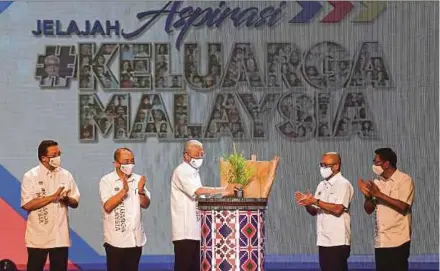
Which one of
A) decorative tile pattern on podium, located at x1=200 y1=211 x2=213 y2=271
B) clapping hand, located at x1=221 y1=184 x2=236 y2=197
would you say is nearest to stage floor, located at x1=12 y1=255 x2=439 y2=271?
clapping hand, located at x1=221 y1=184 x2=236 y2=197

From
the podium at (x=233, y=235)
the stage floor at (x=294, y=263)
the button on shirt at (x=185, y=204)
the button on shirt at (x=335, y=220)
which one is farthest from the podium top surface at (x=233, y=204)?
the stage floor at (x=294, y=263)

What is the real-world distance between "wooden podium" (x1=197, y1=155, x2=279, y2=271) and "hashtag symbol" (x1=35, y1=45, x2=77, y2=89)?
3.38 meters

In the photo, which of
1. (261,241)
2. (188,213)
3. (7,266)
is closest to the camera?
(7,266)

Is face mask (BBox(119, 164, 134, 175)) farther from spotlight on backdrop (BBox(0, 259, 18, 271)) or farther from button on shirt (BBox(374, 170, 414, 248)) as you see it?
button on shirt (BBox(374, 170, 414, 248))

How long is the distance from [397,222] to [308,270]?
90.4 inches

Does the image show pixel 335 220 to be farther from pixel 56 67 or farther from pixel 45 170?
pixel 56 67

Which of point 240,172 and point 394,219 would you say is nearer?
point 240,172

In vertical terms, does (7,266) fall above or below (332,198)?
below

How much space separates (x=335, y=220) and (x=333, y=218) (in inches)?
0.9

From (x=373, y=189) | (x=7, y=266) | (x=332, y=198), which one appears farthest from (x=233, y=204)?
(x=7, y=266)

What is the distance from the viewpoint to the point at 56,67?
1158cm

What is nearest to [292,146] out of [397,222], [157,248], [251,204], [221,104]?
[221,104]

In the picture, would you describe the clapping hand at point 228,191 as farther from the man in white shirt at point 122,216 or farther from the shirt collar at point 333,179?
the shirt collar at point 333,179

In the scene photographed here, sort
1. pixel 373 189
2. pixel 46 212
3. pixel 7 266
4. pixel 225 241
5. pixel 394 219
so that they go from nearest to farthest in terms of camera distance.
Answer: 1. pixel 7 266
2. pixel 225 241
3. pixel 46 212
4. pixel 373 189
5. pixel 394 219
